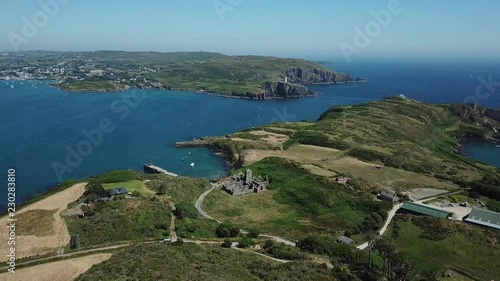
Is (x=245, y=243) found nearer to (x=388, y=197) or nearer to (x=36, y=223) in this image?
(x=36, y=223)

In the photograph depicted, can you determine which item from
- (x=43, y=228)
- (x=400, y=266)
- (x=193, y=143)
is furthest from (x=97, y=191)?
(x=193, y=143)

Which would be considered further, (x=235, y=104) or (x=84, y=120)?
(x=235, y=104)

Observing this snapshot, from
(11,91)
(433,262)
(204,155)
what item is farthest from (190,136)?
(11,91)

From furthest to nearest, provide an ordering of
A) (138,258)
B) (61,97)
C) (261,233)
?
1. (61,97)
2. (261,233)
3. (138,258)

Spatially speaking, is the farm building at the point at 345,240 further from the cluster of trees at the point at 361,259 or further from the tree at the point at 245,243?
the tree at the point at 245,243

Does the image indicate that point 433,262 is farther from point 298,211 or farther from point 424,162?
point 424,162

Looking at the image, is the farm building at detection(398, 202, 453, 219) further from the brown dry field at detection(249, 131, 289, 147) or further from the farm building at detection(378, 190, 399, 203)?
the brown dry field at detection(249, 131, 289, 147)

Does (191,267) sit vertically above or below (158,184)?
above
